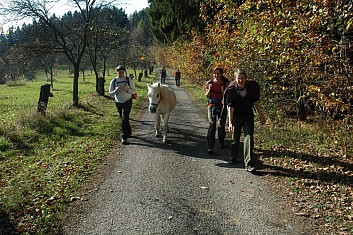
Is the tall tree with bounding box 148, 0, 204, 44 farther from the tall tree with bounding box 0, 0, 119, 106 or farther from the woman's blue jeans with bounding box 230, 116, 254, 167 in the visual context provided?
the woman's blue jeans with bounding box 230, 116, 254, 167

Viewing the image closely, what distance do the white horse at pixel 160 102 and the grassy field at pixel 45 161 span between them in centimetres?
149

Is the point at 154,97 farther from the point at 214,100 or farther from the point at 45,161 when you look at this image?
the point at 45,161

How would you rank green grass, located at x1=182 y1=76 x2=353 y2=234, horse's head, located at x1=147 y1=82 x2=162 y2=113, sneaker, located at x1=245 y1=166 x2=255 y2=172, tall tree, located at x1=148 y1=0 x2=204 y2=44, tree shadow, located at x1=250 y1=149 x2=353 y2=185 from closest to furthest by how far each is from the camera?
1. green grass, located at x1=182 y1=76 x2=353 y2=234
2. tree shadow, located at x1=250 y1=149 x2=353 y2=185
3. sneaker, located at x1=245 y1=166 x2=255 y2=172
4. horse's head, located at x1=147 y1=82 x2=162 y2=113
5. tall tree, located at x1=148 y1=0 x2=204 y2=44

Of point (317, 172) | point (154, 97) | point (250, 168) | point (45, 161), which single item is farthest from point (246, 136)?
point (45, 161)

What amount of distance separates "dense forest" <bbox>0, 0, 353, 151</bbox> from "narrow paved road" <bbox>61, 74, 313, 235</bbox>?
7.23ft

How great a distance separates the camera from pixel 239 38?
8375 mm

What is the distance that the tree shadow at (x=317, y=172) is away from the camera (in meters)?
5.76

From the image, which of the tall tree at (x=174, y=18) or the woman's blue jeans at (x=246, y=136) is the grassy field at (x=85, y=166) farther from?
the tall tree at (x=174, y=18)

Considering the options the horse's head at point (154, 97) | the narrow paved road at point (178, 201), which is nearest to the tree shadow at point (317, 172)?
the narrow paved road at point (178, 201)

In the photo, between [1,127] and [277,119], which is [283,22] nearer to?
[277,119]

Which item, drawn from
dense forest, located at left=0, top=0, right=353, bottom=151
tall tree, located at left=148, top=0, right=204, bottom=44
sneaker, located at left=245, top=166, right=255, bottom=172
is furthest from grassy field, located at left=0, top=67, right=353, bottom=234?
tall tree, located at left=148, top=0, right=204, bottom=44

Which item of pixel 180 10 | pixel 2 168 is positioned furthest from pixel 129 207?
pixel 180 10

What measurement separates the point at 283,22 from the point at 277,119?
5871 millimetres

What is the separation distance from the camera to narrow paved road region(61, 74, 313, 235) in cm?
402
